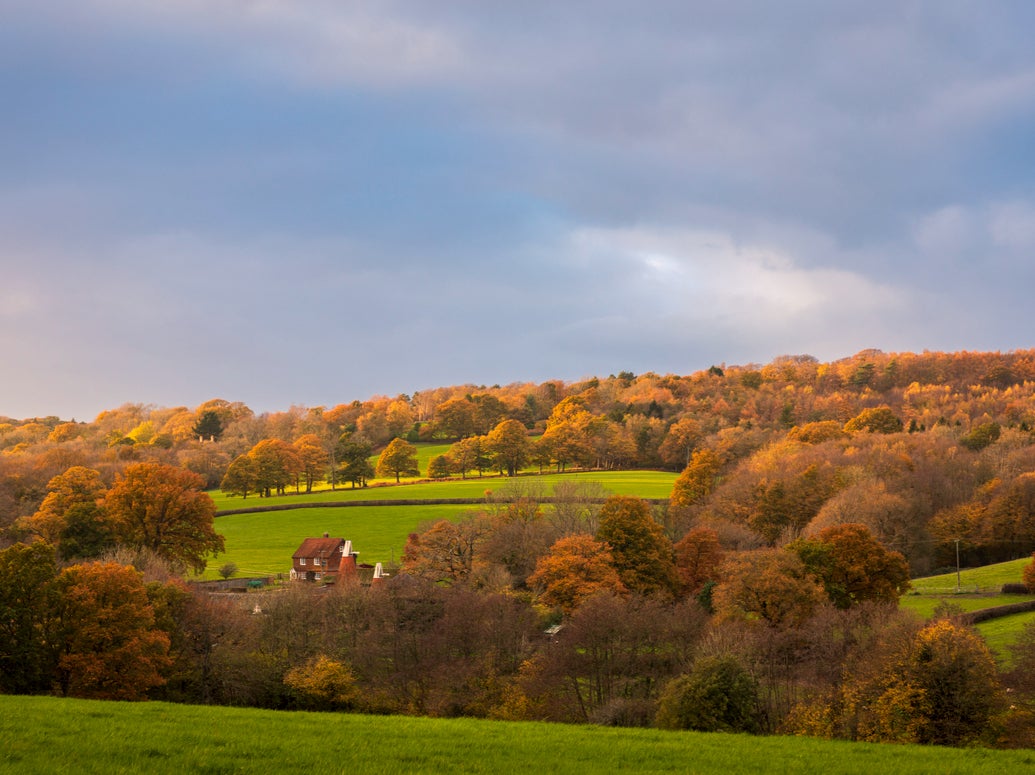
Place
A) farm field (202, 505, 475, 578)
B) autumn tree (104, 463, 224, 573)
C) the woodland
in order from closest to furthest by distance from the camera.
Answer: the woodland < autumn tree (104, 463, 224, 573) < farm field (202, 505, 475, 578)

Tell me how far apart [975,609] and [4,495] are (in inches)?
3196

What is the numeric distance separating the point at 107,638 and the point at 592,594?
25.0m

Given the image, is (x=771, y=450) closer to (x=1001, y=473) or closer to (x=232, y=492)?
(x=1001, y=473)

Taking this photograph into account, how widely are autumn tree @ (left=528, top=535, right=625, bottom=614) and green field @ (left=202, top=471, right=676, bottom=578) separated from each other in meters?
24.4

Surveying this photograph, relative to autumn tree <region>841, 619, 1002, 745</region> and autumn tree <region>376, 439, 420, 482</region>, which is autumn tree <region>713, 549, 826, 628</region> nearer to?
autumn tree <region>841, 619, 1002, 745</region>

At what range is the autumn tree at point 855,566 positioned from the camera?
158ft

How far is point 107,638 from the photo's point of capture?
1238 inches

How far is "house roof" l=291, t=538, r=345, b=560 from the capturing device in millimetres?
74688

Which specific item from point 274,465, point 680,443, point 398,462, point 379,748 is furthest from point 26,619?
point 680,443

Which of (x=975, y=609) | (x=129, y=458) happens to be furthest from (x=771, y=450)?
(x=129, y=458)

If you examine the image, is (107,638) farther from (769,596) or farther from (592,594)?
(769,596)

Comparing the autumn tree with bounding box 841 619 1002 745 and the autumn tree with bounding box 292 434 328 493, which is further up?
the autumn tree with bounding box 292 434 328 493

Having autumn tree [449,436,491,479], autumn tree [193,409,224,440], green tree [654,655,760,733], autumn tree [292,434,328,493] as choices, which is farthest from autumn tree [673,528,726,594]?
autumn tree [193,409,224,440]

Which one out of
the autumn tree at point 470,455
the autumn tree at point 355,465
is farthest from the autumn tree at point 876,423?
the autumn tree at point 355,465
